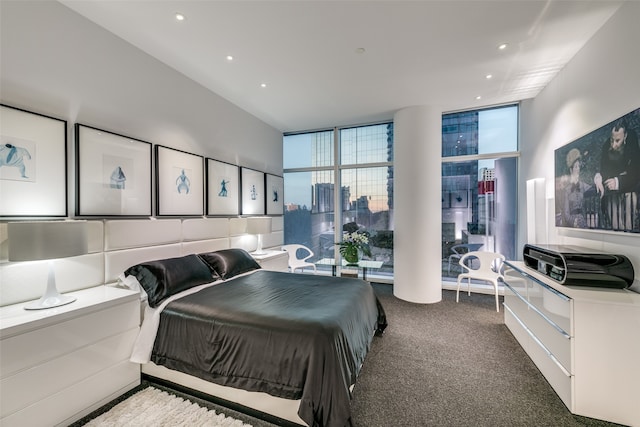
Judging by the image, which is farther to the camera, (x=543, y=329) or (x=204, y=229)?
(x=204, y=229)

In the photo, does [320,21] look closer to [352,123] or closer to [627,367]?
[352,123]

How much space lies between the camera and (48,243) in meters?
1.74

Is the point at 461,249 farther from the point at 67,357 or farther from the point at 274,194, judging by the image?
the point at 67,357

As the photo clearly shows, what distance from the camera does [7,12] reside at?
1873 mm


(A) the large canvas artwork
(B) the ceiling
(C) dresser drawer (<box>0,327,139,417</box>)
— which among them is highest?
(B) the ceiling

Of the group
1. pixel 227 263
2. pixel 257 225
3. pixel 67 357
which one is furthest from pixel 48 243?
pixel 257 225

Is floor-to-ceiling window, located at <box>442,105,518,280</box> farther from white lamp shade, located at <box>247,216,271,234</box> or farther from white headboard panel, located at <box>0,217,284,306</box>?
white headboard panel, located at <box>0,217,284,306</box>

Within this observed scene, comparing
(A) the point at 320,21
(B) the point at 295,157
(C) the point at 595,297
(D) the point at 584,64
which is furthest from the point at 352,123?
(C) the point at 595,297

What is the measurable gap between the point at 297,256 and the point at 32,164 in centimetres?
426

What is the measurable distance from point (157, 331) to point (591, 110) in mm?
4488

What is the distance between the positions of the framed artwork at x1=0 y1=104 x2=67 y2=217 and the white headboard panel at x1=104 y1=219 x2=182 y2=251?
0.39 meters

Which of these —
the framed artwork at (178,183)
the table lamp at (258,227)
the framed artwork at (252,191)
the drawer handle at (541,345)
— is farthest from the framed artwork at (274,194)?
the drawer handle at (541,345)

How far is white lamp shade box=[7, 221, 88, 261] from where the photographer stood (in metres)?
1.63

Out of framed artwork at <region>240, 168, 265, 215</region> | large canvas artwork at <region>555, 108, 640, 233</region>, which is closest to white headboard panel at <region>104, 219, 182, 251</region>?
framed artwork at <region>240, 168, 265, 215</region>
